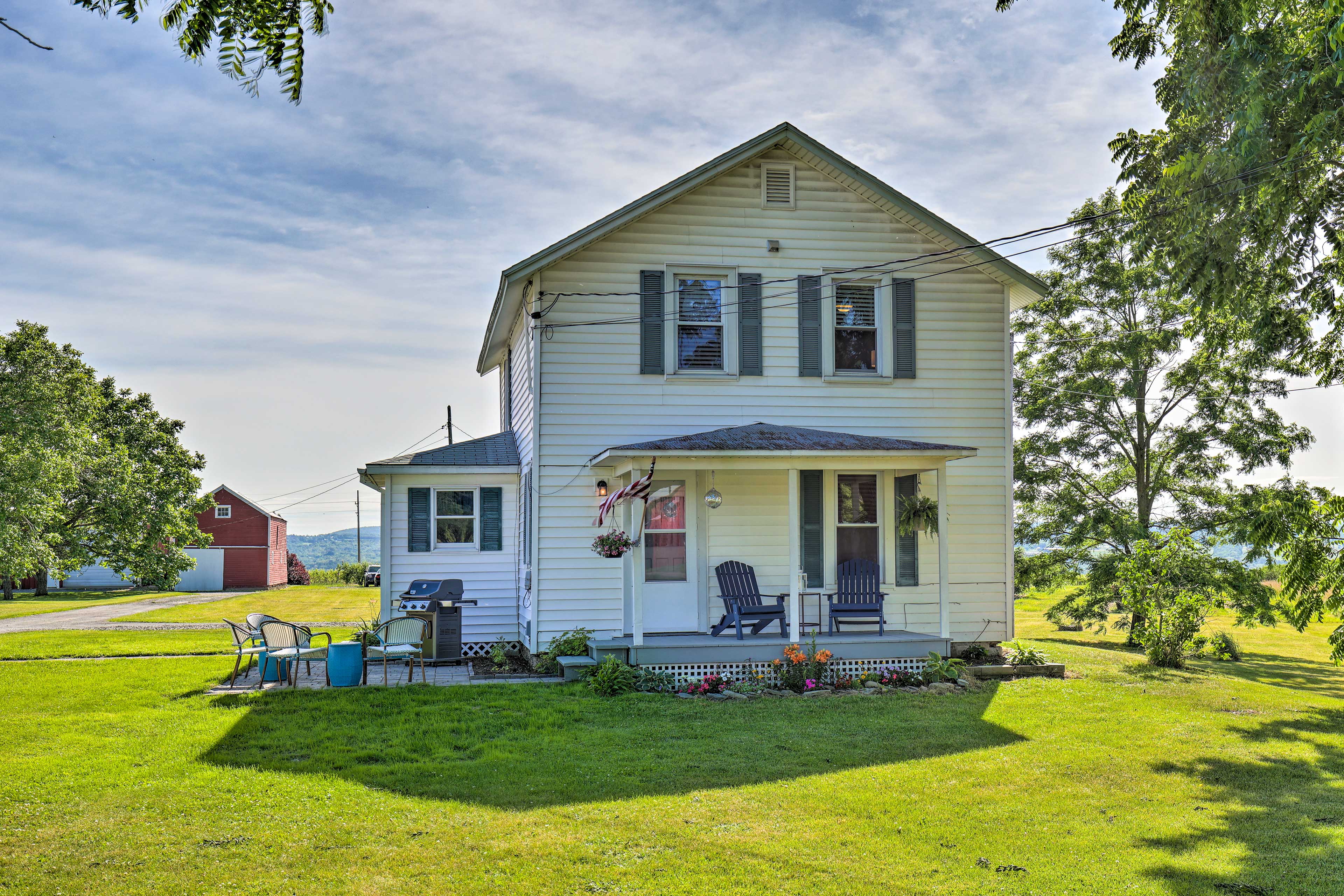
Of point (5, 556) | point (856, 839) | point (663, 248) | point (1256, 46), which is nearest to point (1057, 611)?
point (663, 248)

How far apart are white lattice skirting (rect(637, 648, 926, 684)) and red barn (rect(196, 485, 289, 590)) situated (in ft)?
130

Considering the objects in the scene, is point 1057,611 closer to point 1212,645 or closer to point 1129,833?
point 1212,645

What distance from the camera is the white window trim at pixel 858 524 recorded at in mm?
13562

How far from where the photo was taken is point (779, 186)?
13891 mm

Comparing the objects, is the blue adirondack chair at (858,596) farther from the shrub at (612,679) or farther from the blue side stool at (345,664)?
the blue side stool at (345,664)

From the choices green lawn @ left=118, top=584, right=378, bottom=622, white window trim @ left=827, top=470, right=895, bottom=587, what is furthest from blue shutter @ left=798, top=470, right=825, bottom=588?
green lawn @ left=118, top=584, right=378, bottom=622

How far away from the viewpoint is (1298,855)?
5973 mm

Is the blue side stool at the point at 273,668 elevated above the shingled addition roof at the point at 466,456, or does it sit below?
below

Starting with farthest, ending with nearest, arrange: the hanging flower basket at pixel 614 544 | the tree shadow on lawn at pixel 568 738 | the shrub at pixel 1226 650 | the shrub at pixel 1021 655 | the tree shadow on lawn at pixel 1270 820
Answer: the shrub at pixel 1226 650
the shrub at pixel 1021 655
the hanging flower basket at pixel 614 544
the tree shadow on lawn at pixel 568 738
the tree shadow on lawn at pixel 1270 820

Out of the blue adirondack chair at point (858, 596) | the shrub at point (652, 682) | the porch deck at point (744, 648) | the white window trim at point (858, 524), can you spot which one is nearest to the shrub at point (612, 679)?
the shrub at point (652, 682)

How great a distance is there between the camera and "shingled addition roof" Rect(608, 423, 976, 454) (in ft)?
39.1

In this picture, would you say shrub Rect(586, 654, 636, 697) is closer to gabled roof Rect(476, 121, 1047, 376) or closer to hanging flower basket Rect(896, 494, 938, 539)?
hanging flower basket Rect(896, 494, 938, 539)

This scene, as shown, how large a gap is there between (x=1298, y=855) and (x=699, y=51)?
7.39 meters

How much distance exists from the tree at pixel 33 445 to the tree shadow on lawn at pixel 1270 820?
77.1ft
